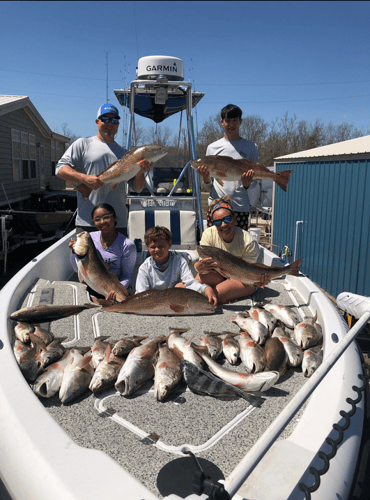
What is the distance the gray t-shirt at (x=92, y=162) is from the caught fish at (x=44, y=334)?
176cm

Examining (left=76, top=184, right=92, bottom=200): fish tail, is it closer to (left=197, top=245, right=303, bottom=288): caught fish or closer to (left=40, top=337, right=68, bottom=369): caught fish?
(left=197, top=245, right=303, bottom=288): caught fish

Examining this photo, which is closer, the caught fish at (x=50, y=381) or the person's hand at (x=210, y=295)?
the caught fish at (x=50, y=381)

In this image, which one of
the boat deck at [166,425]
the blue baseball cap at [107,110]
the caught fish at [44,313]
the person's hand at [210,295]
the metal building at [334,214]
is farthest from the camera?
the metal building at [334,214]

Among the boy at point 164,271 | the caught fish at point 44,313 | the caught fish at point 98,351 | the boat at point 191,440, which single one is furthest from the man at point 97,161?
the caught fish at point 98,351

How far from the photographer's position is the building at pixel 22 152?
1496cm

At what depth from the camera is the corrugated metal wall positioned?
28.0 feet

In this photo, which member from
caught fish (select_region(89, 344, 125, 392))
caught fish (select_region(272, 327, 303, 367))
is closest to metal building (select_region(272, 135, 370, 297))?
caught fish (select_region(272, 327, 303, 367))

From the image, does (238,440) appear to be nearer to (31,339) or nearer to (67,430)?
(67,430)

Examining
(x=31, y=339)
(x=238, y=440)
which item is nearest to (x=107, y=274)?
(x=31, y=339)

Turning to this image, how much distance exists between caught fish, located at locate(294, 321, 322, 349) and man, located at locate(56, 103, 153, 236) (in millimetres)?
2391

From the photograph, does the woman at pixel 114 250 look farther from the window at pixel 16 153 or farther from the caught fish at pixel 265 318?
the window at pixel 16 153

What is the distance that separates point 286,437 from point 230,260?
6.54ft

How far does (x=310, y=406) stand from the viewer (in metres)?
2.21

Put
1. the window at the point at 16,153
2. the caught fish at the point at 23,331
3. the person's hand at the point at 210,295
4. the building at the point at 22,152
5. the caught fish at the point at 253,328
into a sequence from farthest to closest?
the window at the point at 16,153, the building at the point at 22,152, the person's hand at the point at 210,295, the caught fish at the point at 253,328, the caught fish at the point at 23,331
